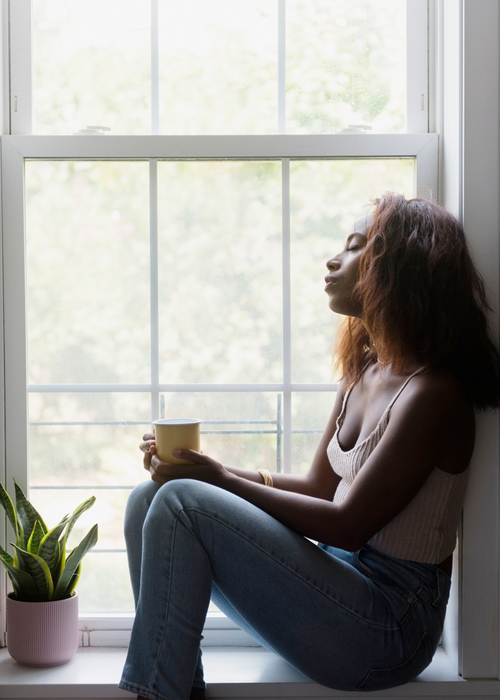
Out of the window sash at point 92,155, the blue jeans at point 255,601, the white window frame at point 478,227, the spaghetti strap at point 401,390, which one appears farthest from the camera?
the window sash at point 92,155

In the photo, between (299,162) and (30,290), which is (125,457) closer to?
(30,290)

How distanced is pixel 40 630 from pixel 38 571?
0.14m

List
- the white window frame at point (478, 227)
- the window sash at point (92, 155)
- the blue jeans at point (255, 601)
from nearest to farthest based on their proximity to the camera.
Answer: the blue jeans at point (255, 601), the white window frame at point (478, 227), the window sash at point (92, 155)

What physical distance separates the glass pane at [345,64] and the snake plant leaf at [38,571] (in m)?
1.13

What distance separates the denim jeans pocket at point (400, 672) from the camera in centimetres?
114

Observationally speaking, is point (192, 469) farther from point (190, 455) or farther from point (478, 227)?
point (478, 227)

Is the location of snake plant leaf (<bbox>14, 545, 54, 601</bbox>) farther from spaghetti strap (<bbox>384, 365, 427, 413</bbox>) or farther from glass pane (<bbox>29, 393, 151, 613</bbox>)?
spaghetti strap (<bbox>384, 365, 427, 413</bbox>)

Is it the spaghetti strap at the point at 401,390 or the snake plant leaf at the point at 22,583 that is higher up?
the spaghetti strap at the point at 401,390

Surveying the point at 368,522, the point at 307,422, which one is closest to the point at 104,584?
the point at 307,422

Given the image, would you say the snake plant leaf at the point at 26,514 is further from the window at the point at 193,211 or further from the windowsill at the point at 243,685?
the windowsill at the point at 243,685

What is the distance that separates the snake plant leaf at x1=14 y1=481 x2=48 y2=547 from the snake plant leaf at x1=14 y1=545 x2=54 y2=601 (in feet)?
0.22

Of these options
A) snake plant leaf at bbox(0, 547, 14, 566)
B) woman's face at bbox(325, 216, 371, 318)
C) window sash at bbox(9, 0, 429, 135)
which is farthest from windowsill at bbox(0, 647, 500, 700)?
window sash at bbox(9, 0, 429, 135)

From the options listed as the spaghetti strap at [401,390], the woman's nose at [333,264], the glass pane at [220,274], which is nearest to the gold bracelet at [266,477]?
the glass pane at [220,274]

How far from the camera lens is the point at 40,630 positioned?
1.34 metres
